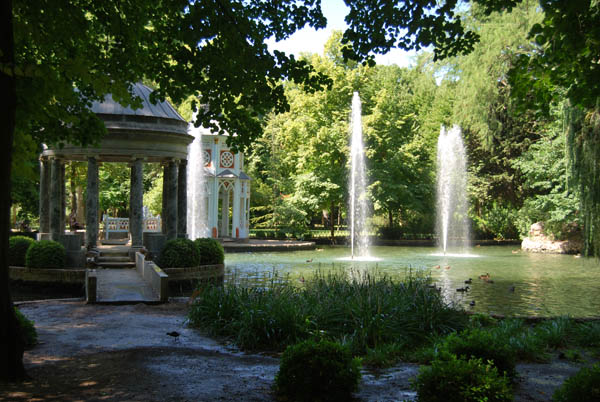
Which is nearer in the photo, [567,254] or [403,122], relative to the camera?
[567,254]

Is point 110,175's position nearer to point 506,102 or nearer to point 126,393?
point 506,102

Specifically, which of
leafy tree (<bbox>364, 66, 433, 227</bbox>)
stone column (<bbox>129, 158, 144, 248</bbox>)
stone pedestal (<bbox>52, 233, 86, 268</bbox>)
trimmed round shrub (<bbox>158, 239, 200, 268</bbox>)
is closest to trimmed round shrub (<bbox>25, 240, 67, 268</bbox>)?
stone pedestal (<bbox>52, 233, 86, 268</bbox>)

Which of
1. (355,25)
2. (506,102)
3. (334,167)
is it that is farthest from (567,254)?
(355,25)

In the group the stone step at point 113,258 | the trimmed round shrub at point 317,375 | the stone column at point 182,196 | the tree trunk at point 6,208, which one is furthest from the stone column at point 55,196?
the trimmed round shrub at point 317,375

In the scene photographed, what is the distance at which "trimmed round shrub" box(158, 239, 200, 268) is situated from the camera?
704 inches

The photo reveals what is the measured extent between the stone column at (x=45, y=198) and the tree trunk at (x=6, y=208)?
1530cm

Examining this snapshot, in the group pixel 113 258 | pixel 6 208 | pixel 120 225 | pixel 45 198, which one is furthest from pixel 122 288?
pixel 120 225

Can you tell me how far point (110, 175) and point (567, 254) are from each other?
29.2 metres

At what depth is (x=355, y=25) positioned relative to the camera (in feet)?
30.1

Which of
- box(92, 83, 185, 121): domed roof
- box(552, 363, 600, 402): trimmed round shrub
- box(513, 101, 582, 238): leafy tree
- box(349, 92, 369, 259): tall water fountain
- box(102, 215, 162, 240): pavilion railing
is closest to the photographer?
box(552, 363, 600, 402): trimmed round shrub

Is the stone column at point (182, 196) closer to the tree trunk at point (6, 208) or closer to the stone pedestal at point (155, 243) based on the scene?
the stone pedestal at point (155, 243)

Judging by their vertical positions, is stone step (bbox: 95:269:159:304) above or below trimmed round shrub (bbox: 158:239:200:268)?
below

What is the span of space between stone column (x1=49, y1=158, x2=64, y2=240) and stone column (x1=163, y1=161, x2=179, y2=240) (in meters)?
3.61

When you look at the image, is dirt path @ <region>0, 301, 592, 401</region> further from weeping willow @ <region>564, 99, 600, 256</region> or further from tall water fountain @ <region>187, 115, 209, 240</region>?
tall water fountain @ <region>187, 115, 209, 240</region>
